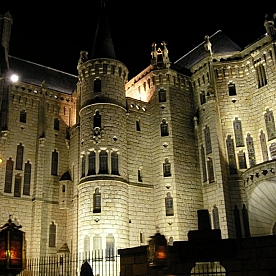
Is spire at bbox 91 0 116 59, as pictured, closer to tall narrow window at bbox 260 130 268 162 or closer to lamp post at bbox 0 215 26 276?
tall narrow window at bbox 260 130 268 162

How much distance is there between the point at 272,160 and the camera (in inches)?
1070

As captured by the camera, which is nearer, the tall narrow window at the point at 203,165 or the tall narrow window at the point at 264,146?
the tall narrow window at the point at 264,146

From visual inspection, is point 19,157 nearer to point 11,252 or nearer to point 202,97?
point 202,97

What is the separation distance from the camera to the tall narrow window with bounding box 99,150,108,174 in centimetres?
3031

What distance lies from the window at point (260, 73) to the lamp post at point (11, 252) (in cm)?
2485

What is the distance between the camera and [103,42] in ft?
115

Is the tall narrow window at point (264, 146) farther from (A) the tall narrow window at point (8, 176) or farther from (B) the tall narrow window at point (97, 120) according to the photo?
(A) the tall narrow window at point (8, 176)

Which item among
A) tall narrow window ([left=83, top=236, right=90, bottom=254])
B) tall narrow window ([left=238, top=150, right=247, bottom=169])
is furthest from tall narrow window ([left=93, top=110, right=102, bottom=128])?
tall narrow window ([left=238, top=150, right=247, bottom=169])

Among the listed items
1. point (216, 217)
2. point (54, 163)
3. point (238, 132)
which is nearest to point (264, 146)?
point (238, 132)

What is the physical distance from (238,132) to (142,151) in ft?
26.3

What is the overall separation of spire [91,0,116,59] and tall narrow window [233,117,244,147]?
11.8 metres

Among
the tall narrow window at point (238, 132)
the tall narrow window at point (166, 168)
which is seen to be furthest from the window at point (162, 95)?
the tall narrow window at point (238, 132)

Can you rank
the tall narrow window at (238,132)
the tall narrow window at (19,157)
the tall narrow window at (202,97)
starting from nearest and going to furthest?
the tall narrow window at (238,132) < the tall narrow window at (19,157) < the tall narrow window at (202,97)

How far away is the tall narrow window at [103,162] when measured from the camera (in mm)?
30312
